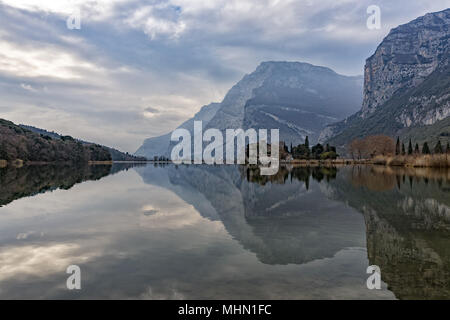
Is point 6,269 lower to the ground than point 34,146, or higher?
lower

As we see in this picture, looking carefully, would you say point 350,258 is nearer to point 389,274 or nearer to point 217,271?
point 389,274

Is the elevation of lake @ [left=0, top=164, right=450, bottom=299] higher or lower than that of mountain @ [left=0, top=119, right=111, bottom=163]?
lower

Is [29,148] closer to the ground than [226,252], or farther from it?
farther from it

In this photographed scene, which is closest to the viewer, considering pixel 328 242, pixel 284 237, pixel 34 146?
pixel 328 242

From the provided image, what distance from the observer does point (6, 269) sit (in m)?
12.2

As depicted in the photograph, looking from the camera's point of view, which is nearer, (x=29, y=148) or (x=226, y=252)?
(x=226, y=252)

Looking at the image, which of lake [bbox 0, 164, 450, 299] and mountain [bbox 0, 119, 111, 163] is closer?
lake [bbox 0, 164, 450, 299]

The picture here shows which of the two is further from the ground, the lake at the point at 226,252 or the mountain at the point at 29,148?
the mountain at the point at 29,148

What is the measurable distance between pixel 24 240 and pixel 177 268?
927 centimetres

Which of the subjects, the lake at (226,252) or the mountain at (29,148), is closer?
the lake at (226,252)

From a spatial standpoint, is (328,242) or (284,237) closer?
(328,242)
